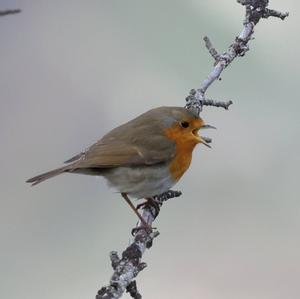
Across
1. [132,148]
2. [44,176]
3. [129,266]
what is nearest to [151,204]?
[132,148]

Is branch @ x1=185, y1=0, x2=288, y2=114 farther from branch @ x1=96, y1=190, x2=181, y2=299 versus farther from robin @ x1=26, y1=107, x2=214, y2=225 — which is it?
branch @ x1=96, y1=190, x2=181, y2=299

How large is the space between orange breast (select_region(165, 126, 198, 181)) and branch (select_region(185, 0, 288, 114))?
1.24ft

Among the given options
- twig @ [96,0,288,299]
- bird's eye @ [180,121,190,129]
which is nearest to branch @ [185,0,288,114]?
twig @ [96,0,288,299]

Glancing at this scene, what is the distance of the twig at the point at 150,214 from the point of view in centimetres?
304

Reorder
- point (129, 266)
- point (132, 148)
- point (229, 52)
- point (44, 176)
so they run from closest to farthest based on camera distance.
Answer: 1. point (129, 266)
2. point (44, 176)
3. point (132, 148)
4. point (229, 52)

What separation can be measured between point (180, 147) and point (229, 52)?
982mm

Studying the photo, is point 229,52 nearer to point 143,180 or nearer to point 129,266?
point 143,180

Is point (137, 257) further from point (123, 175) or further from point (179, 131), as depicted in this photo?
point (179, 131)

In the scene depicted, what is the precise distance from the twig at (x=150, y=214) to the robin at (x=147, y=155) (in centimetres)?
19

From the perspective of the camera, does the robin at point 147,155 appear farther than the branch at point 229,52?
No

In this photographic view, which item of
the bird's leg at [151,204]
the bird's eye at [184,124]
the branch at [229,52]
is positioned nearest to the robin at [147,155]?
the bird's eye at [184,124]

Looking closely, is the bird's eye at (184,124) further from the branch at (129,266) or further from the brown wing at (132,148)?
the branch at (129,266)

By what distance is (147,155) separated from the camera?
3975mm

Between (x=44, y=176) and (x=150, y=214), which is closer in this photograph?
(x=44, y=176)
